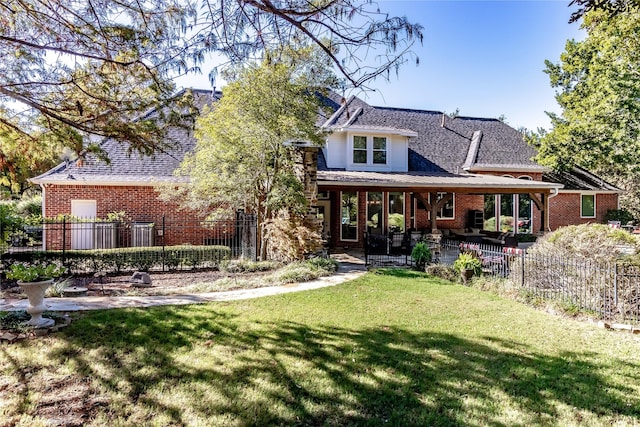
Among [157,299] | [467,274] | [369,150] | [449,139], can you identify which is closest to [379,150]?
[369,150]

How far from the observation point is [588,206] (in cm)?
2148

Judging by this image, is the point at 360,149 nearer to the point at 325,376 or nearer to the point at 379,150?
the point at 379,150

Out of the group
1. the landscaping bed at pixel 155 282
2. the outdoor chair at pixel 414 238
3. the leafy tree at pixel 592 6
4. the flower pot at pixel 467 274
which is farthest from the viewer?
the outdoor chair at pixel 414 238

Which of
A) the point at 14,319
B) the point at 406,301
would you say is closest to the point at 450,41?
the point at 406,301

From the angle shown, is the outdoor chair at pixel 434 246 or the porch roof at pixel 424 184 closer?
the outdoor chair at pixel 434 246

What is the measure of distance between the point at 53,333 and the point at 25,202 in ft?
65.2

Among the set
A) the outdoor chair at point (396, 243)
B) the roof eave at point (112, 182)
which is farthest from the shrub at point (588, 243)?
the roof eave at point (112, 182)

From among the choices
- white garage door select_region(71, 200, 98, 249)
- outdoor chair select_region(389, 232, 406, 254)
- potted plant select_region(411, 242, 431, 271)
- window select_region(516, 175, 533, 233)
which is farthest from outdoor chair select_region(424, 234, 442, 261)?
window select_region(516, 175, 533, 233)

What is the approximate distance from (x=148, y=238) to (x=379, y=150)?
1014cm

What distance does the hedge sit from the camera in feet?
32.6

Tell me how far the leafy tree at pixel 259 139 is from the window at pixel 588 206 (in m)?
18.4

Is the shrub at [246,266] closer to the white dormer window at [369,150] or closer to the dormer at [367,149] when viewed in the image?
the dormer at [367,149]

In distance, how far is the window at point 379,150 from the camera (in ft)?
54.7

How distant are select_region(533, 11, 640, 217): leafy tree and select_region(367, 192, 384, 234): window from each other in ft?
31.7
